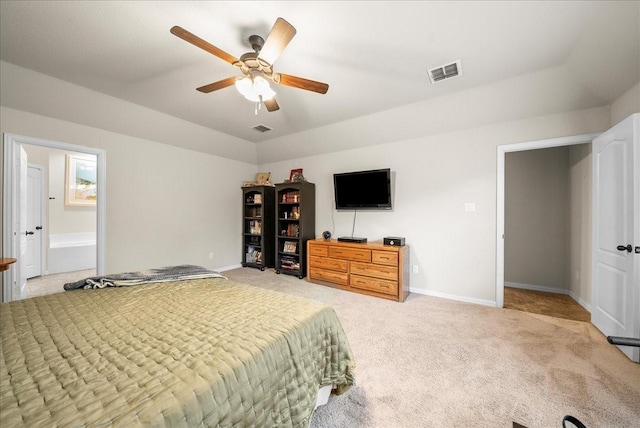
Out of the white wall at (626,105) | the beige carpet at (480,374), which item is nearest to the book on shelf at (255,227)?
the beige carpet at (480,374)

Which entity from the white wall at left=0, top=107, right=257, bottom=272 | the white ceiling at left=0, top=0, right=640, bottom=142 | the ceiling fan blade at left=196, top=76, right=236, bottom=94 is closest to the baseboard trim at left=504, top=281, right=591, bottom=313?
the white ceiling at left=0, top=0, right=640, bottom=142

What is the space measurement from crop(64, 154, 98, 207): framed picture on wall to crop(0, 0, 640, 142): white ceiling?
3.41m

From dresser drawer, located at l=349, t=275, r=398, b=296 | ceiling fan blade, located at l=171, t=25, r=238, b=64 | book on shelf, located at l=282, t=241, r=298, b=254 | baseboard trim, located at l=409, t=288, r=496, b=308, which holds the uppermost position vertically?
ceiling fan blade, located at l=171, t=25, r=238, b=64

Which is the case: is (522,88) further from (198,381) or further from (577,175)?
(198,381)

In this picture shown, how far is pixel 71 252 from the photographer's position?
4777mm

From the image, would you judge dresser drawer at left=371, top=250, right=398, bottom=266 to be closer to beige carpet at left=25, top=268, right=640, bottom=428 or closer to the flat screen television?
beige carpet at left=25, top=268, right=640, bottom=428

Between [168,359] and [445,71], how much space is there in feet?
10.4

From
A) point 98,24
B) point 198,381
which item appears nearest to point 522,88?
point 198,381

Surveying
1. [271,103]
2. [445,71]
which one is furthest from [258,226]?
[445,71]

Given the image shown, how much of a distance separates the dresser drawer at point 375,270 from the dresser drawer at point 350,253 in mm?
89

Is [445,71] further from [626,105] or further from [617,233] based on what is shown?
[617,233]

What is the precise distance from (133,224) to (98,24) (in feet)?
8.76

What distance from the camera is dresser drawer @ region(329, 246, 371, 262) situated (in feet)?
11.5

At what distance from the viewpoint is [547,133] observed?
284 cm
